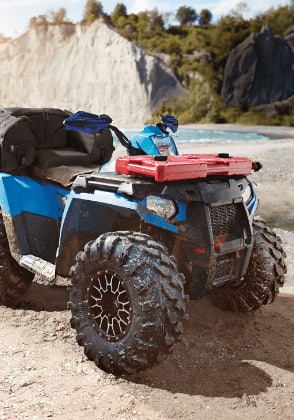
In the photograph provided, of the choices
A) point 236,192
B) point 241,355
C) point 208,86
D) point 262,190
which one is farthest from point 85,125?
point 208,86

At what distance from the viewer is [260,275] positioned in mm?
4086

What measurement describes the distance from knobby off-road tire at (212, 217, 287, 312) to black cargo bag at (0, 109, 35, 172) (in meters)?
1.79

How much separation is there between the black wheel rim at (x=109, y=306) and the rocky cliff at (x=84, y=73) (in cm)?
5230

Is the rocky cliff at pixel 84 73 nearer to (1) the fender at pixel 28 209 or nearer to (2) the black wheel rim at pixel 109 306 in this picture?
(1) the fender at pixel 28 209

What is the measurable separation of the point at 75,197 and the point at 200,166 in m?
0.87

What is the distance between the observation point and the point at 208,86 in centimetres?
6194

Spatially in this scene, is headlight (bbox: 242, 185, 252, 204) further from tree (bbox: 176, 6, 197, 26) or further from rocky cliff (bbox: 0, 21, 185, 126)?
tree (bbox: 176, 6, 197, 26)

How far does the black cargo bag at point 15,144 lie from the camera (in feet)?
13.9

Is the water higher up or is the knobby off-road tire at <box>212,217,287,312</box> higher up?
the knobby off-road tire at <box>212,217,287,312</box>

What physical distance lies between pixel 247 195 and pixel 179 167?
860 millimetres

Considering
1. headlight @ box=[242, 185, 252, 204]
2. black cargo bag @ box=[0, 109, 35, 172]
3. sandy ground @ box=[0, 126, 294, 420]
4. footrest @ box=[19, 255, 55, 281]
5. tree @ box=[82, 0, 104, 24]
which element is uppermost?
tree @ box=[82, 0, 104, 24]

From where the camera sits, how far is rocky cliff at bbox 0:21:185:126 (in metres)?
56.6

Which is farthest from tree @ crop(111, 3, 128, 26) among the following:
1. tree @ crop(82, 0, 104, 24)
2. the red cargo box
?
the red cargo box

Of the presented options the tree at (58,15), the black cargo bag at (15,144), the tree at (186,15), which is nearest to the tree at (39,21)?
the tree at (58,15)
